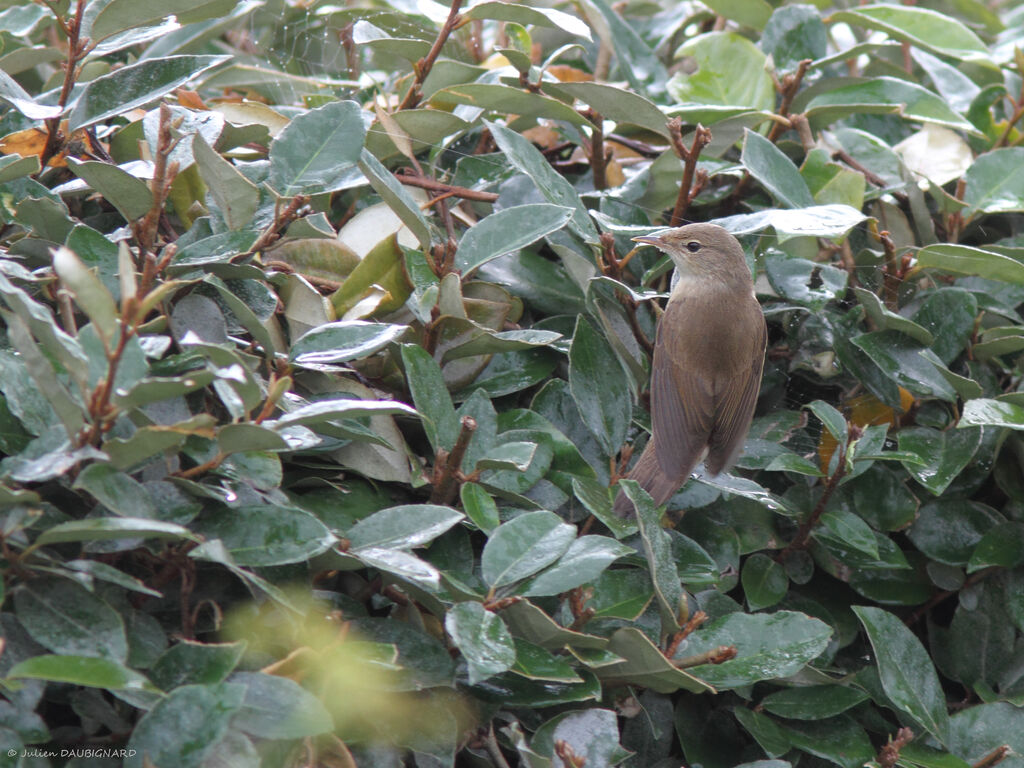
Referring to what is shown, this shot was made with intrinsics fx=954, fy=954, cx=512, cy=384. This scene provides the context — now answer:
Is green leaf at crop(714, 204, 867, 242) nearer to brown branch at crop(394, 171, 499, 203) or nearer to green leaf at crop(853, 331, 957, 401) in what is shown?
green leaf at crop(853, 331, 957, 401)

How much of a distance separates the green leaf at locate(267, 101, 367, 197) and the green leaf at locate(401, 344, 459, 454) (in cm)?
39

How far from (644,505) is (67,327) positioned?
989 mm

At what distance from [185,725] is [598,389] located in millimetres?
1056

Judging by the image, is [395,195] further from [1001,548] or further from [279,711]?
[1001,548]

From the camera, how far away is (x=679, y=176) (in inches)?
94.3

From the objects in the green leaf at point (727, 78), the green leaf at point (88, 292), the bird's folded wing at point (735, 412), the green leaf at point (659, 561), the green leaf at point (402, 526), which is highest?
the green leaf at point (88, 292)

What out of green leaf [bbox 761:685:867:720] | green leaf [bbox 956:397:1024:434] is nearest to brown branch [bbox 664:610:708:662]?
green leaf [bbox 761:685:867:720]

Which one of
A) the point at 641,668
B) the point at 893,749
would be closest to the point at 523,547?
the point at 641,668

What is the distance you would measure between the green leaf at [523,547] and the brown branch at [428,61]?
1208 mm

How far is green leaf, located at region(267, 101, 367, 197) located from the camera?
181 centimetres

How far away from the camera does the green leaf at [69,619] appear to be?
1289 mm

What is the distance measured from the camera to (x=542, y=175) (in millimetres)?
2090

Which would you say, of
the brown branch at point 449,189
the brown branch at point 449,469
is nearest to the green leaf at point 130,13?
the brown branch at point 449,189

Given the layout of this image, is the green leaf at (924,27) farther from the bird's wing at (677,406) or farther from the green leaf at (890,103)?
the bird's wing at (677,406)
